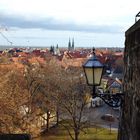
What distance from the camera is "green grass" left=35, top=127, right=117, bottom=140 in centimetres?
3275

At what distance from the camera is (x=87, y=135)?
33656 millimetres

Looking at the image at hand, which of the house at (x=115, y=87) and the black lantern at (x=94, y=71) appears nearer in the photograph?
the black lantern at (x=94, y=71)

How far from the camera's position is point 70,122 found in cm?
3622

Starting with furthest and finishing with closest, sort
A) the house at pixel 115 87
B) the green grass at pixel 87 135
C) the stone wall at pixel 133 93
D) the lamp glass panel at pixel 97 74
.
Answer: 1. the green grass at pixel 87 135
2. the house at pixel 115 87
3. the lamp glass panel at pixel 97 74
4. the stone wall at pixel 133 93

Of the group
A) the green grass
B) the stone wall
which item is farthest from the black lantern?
the green grass

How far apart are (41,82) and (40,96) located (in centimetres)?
115


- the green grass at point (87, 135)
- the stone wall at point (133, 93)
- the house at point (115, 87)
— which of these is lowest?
the green grass at point (87, 135)

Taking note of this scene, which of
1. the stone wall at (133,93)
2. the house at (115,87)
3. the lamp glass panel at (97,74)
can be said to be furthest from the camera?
the house at (115,87)

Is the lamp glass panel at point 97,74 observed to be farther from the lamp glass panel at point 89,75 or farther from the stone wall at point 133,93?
the stone wall at point 133,93

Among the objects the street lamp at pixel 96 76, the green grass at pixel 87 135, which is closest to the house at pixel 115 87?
the street lamp at pixel 96 76

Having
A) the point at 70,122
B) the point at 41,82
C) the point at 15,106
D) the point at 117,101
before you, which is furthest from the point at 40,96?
the point at 117,101

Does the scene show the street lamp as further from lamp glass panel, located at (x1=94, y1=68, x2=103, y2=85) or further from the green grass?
the green grass

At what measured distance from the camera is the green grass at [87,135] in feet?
107

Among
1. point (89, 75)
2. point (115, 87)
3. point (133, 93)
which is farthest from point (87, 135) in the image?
point (133, 93)
